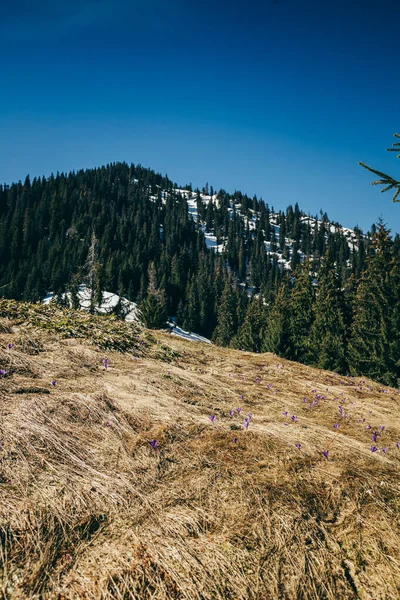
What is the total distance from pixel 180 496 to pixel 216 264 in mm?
112986

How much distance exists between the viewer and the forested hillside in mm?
23469

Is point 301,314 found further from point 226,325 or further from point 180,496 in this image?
point 226,325

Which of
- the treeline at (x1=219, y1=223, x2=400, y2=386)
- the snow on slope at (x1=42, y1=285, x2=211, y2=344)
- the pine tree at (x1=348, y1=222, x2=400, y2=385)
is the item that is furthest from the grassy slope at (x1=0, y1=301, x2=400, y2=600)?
the treeline at (x1=219, y1=223, x2=400, y2=386)

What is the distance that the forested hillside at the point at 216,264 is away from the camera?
2347 centimetres

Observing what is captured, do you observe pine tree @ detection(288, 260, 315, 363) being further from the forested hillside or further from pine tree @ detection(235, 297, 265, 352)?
pine tree @ detection(235, 297, 265, 352)

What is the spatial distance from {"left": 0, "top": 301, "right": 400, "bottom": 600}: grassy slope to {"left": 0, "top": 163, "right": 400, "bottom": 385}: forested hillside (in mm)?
20543

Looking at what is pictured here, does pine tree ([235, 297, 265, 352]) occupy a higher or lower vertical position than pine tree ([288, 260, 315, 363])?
lower

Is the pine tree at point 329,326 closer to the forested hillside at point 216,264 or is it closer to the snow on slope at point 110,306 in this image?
the forested hillside at point 216,264

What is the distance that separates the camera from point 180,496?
8.00 feet

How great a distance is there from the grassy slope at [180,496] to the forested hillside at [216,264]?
809 inches

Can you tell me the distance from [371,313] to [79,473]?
79.8ft

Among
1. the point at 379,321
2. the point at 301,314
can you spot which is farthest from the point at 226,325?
the point at 379,321

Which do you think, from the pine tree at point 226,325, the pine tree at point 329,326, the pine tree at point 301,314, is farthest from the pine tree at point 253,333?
the pine tree at point 226,325

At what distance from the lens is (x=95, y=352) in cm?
617
